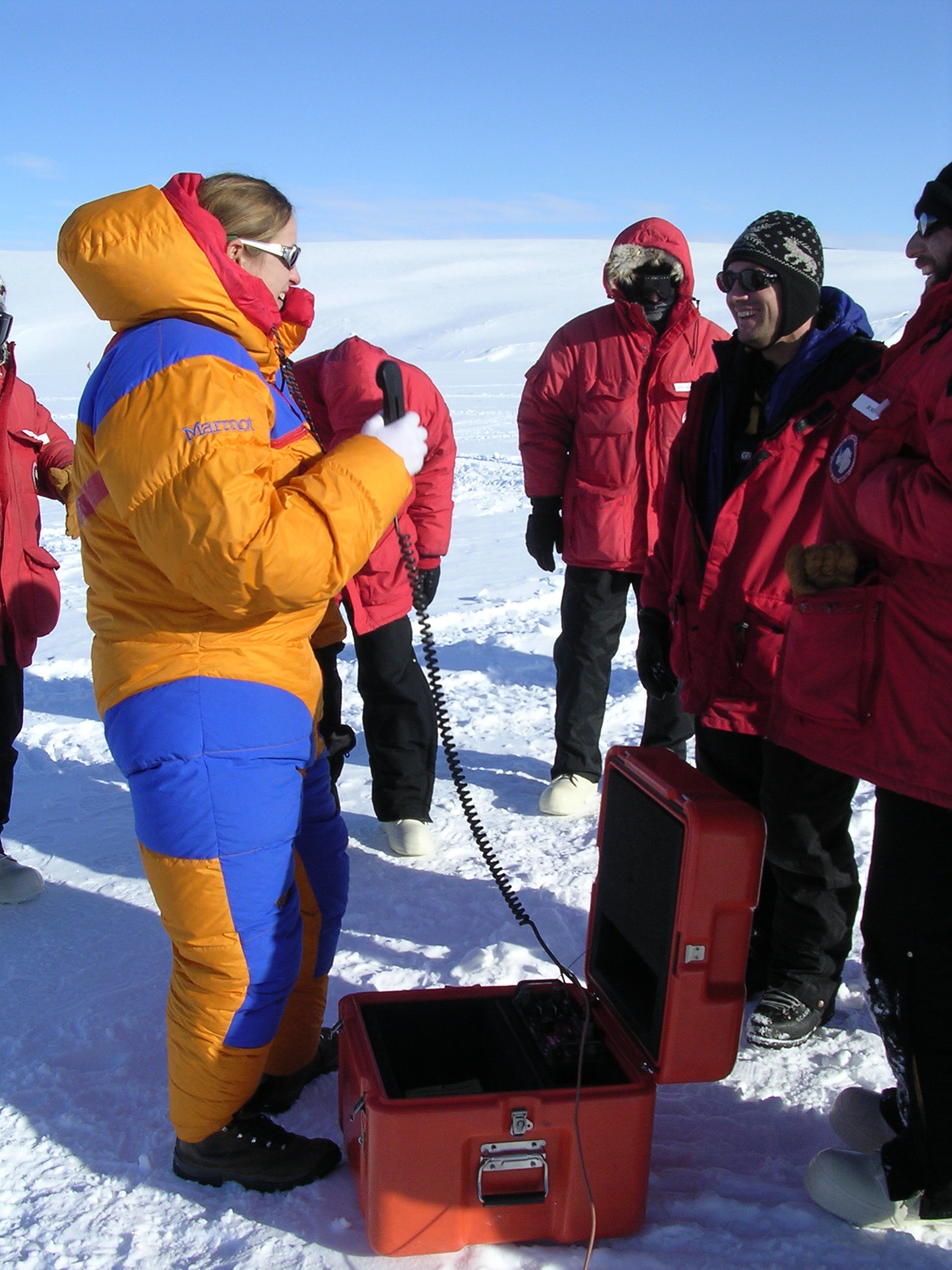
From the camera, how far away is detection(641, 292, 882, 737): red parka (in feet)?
8.67

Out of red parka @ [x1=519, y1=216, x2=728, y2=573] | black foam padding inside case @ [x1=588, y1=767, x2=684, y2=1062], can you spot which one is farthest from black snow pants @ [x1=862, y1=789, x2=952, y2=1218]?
red parka @ [x1=519, y1=216, x2=728, y2=573]

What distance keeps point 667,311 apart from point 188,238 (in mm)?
2700

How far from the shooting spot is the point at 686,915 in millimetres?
2037

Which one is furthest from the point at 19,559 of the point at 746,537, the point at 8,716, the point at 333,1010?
the point at 746,537

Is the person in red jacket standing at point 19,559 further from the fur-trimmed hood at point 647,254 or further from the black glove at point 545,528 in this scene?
the fur-trimmed hood at point 647,254

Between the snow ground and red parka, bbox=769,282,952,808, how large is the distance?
2.90 ft

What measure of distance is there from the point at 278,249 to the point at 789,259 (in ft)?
4.31

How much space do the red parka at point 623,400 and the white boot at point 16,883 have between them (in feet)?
7.61

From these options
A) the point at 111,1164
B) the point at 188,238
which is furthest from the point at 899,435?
the point at 111,1164

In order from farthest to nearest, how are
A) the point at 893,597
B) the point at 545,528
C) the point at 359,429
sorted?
the point at 545,528, the point at 359,429, the point at 893,597

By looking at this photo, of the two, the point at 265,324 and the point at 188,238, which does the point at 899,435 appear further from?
the point at 188,238

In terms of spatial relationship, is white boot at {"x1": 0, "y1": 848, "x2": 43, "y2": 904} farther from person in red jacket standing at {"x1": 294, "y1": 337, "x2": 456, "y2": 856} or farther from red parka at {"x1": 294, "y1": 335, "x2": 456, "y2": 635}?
red parka at {"x1": 294, "y1": 335, "x2": 456, "y2": 635}

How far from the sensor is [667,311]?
4211mm

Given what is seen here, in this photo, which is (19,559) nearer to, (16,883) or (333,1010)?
(16,883)
